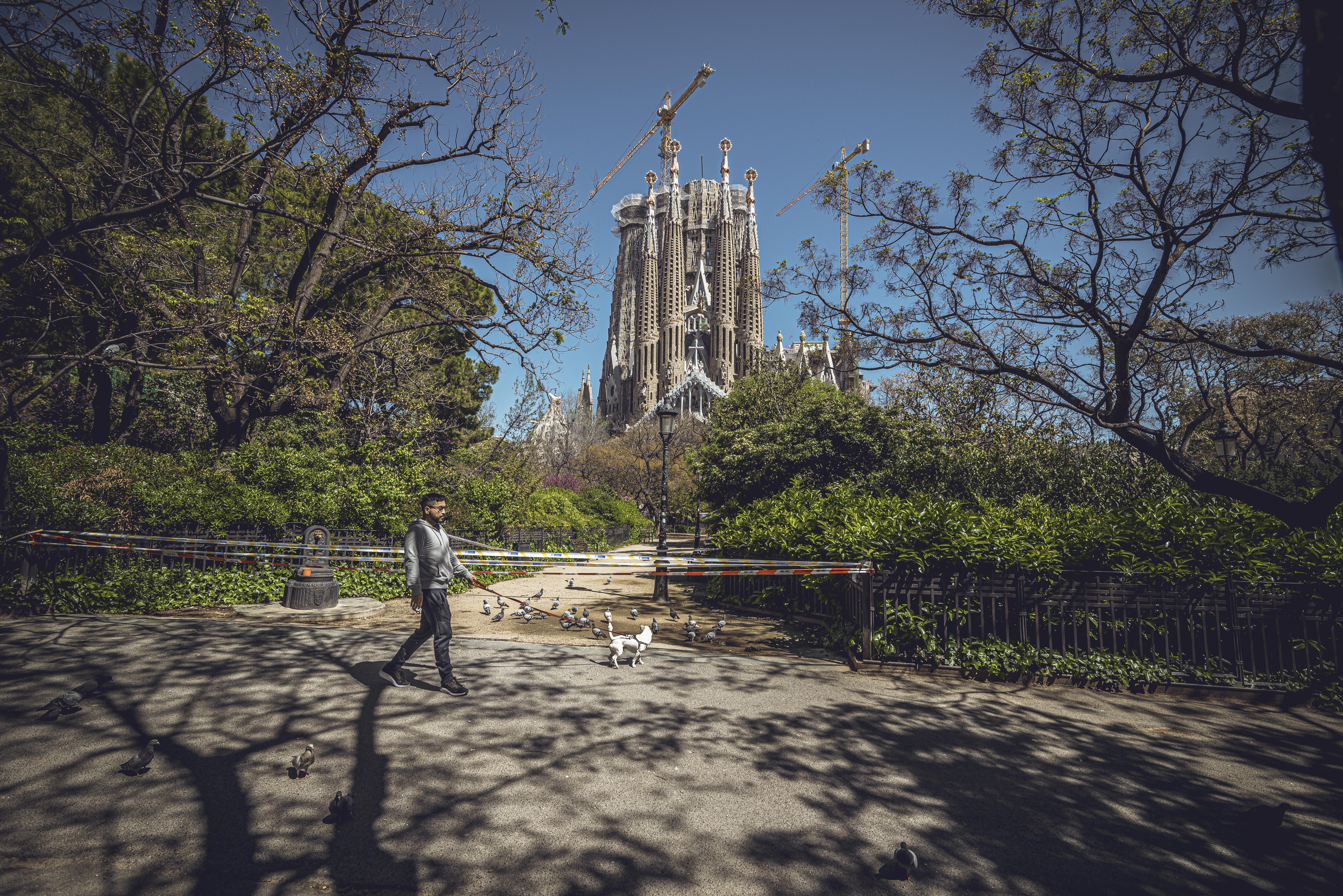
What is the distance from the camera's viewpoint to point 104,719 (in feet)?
14.8

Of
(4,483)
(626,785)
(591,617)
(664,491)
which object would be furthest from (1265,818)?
(4,483)

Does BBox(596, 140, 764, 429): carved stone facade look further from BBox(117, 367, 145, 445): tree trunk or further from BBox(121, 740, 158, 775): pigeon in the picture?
BBox(121, 740, 158, 775): pigeon

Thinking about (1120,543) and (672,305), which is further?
(672,305)

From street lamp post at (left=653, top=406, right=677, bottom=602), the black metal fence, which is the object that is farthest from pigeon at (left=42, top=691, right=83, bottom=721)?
street lamp post at (left=653, top=406, right=677, bottom=602)

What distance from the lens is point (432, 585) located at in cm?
549

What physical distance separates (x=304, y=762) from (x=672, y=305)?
10496 centimetres

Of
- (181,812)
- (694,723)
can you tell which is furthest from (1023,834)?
(181,812)

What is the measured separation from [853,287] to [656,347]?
97.7m

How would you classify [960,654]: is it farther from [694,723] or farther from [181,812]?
[181,812]

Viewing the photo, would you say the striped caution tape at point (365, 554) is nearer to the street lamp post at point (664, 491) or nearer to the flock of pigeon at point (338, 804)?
the street lamp post at point (664, 491)

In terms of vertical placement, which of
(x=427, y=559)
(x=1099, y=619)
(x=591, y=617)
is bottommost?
(x=591, y=617)

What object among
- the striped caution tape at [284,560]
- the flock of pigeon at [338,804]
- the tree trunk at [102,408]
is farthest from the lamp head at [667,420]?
the tree trunk at [102,408]

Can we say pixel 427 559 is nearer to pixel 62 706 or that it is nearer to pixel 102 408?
pixel 62 706

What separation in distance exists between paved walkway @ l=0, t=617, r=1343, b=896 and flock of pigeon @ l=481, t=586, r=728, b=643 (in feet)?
6.92
